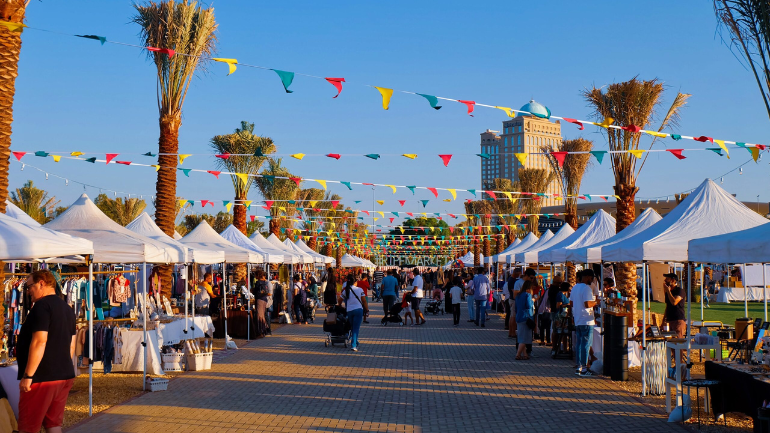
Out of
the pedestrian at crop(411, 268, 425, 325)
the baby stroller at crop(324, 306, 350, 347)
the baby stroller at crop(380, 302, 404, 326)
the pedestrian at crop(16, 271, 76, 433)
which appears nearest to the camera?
the pedestrian at crop(16, 271, 76, 433)

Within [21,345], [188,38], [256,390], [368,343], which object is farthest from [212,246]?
[21,345]

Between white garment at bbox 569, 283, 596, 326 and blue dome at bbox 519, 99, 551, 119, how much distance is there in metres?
3.05

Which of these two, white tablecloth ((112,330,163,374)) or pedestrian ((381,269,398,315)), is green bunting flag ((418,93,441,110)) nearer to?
white tablecloth ((112,330,163,374))

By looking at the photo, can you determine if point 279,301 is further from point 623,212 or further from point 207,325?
point 623,212

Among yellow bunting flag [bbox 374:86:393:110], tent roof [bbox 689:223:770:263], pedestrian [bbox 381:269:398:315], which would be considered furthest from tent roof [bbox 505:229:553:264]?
tent roof [bbox 689:223:770:263]

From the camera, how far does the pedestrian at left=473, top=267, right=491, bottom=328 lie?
72.4 feet

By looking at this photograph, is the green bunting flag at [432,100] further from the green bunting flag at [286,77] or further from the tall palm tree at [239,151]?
the tall palm tree at [239,151]

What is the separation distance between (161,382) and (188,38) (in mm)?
10859

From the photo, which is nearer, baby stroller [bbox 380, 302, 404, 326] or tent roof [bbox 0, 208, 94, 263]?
tent roof [bbox 0, 208, 94, 263]

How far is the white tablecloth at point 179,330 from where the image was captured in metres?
13.3

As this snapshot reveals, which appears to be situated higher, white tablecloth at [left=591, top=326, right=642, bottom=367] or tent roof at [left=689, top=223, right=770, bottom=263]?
tent roof at [left=689, top=223, right=770, bottom=263]

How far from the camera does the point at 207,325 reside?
16.3 meters

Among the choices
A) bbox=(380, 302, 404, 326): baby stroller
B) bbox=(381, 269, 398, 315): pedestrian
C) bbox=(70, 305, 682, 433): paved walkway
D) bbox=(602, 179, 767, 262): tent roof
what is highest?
bbox=(602, 179, 767, 262): tent roof

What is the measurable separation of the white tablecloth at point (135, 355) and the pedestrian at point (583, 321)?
7.34 m
